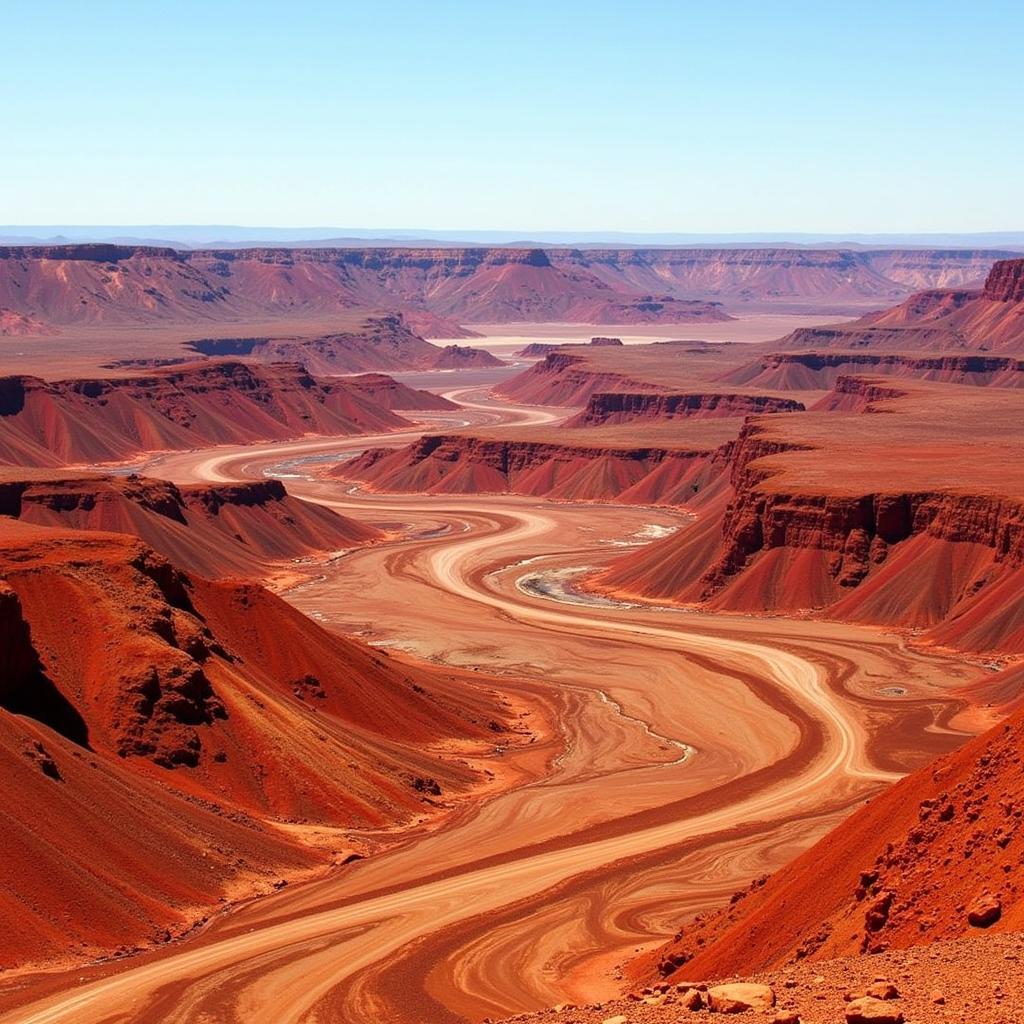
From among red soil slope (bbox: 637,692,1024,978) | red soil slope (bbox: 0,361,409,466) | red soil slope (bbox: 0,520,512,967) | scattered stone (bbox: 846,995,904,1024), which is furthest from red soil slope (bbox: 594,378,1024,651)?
red soil slope (bbox: 0,361,409,466)

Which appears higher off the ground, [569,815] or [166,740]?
[166,740]

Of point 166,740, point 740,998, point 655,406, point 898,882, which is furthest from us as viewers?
point 655,406

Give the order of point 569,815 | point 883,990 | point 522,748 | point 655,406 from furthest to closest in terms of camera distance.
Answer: point 655,406
point 522,748
point 569,815
point 883,990

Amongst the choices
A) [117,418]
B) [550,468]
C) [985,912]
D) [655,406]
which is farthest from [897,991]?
[655,406]

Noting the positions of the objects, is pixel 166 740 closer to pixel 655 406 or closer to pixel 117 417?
pixel 117 417

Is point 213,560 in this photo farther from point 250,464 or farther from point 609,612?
point 250,464

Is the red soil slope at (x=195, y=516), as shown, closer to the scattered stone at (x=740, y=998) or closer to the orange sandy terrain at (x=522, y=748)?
the orange sandy terrain at (x=522, y=748)

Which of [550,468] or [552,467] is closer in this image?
[550,468]
